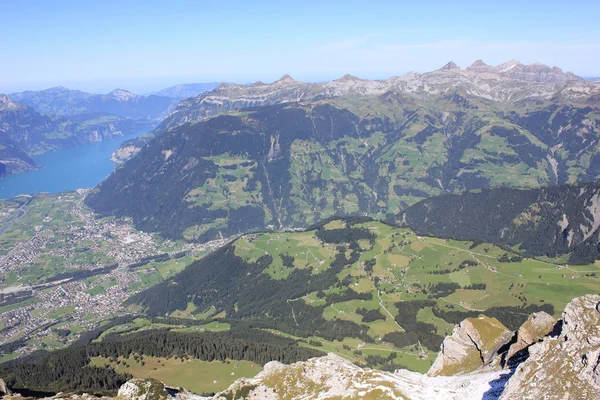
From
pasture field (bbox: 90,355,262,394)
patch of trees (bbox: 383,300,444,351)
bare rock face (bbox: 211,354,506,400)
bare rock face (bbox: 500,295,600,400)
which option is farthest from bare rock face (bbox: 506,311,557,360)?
patch of trees (bbox: 383,300,444,351)

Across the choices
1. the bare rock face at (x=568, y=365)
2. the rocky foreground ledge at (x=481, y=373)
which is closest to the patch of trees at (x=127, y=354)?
the rocky foreground ledge at (x=481, y=373)

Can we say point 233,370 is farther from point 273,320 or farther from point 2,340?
point 2,340

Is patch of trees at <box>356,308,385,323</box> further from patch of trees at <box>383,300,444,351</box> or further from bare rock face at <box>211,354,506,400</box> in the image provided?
bare rock face at <box>211,354,506,400</box>

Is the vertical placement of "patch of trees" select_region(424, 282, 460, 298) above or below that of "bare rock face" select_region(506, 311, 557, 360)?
below

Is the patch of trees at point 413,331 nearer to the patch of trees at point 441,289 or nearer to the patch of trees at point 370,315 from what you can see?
the patch of trees at point 370,315

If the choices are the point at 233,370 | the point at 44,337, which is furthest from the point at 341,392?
the point at 44,337

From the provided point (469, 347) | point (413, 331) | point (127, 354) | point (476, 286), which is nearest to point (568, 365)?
point (469, 347)
